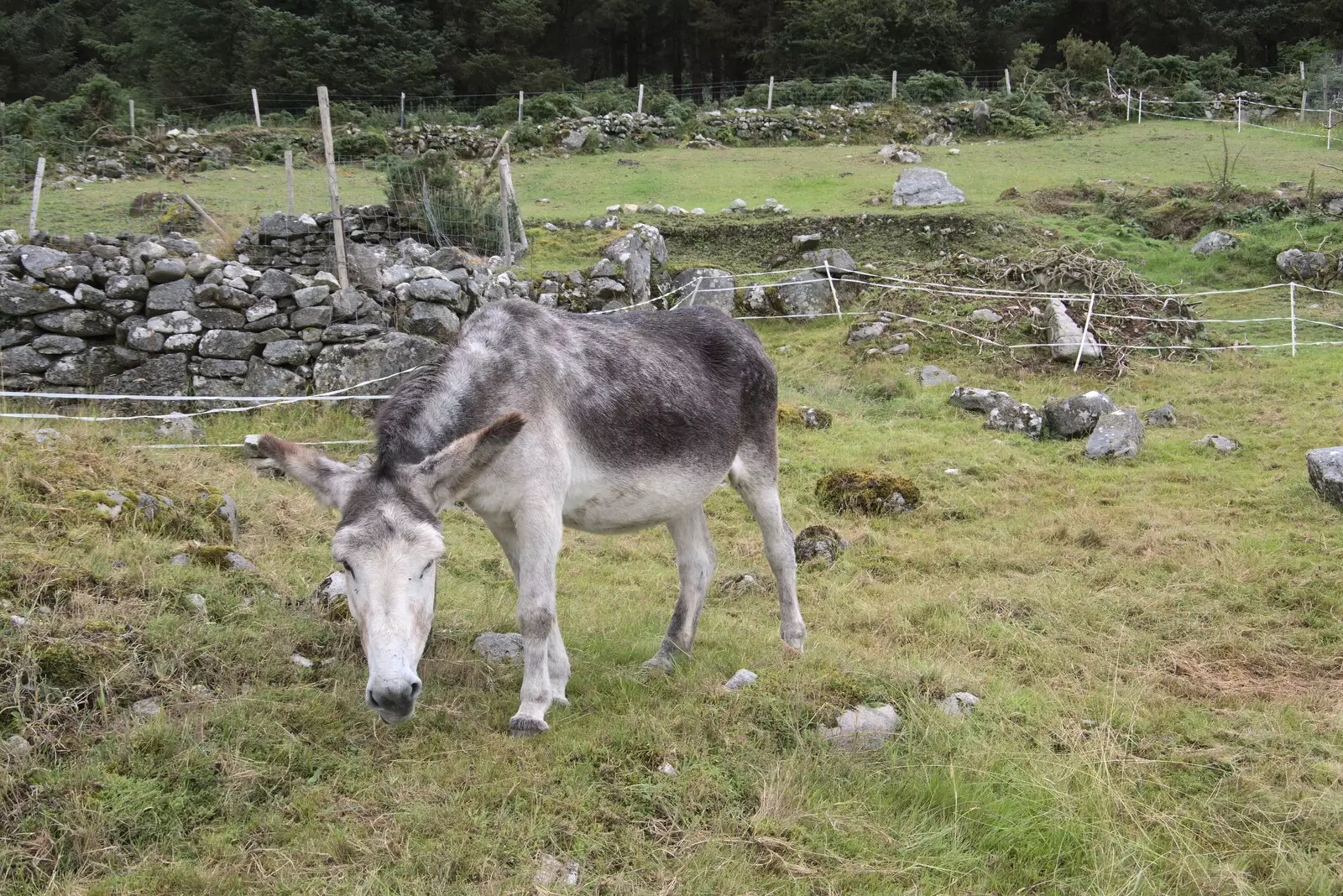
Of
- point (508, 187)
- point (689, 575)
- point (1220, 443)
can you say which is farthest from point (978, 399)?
point (508, 187)

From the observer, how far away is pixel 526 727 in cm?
476

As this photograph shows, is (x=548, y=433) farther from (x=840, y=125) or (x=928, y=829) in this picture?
(x=840, y=125)

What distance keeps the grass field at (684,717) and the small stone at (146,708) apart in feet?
0.21

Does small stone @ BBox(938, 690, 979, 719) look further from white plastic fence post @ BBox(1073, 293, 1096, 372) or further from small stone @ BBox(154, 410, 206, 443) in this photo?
white plastic fence post @ BBox(1073, 293, 1096, 372)

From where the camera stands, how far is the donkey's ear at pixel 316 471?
4305 mm

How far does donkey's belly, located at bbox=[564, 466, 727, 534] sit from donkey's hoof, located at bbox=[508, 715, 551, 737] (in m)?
1.12

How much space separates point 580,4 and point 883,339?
39.6 meters

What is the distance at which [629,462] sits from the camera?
532cm

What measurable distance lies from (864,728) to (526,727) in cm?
168

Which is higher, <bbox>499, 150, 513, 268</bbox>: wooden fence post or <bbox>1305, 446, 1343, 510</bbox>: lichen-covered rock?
<bbox>499, 150, 513, 268</bbox>: wooden fence post

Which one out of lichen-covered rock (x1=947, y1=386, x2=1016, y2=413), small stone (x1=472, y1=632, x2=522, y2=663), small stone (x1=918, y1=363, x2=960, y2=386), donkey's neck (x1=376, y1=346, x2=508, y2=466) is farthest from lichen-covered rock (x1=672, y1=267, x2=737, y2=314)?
donkey's neck (x1=376, y1=346, x2=508, y2=466)

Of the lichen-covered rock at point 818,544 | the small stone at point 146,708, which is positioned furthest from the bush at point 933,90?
the small stone at point 146,708

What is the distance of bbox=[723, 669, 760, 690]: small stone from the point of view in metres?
5.26

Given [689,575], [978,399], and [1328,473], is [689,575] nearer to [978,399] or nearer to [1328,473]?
[1328,473]
